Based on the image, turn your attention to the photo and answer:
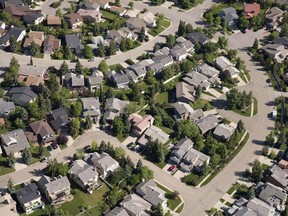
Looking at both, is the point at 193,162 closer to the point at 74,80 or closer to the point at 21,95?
the point at 74,80

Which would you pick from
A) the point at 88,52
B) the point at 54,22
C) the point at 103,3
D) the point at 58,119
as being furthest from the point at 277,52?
the point at 54,22

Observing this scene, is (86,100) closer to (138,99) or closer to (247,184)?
(138,99)

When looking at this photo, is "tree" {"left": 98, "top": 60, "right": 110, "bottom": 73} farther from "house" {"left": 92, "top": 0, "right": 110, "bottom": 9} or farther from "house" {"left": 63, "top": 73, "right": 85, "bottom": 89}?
"house" {"left": 92, "top": 0, "right": 110, "bottom": 9}

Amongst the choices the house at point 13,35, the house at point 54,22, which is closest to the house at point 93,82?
the house at point 13,35

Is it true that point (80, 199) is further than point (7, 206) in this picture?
Yes

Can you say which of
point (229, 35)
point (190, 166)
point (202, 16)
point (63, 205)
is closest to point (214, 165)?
point (190, 166)
